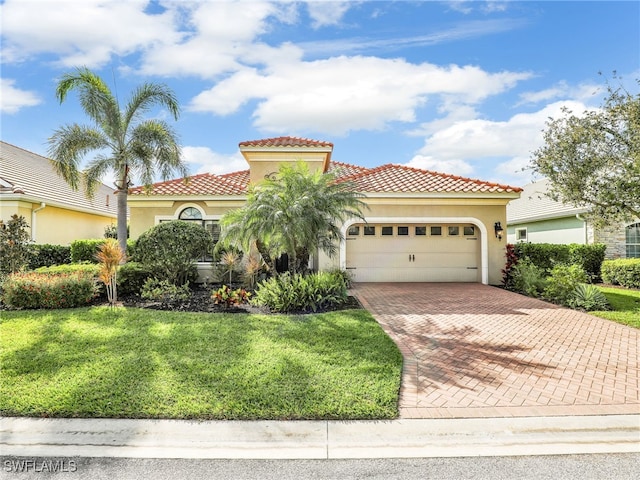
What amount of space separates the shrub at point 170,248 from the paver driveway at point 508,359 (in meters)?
5.99

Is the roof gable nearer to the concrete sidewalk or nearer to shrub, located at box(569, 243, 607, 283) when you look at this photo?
shrub, located at box(569, 243, 607, 283)

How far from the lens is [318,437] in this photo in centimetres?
388

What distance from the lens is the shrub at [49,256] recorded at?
14.7 m

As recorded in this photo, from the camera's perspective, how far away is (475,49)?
11.0 metres

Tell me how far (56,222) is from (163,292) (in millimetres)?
11648

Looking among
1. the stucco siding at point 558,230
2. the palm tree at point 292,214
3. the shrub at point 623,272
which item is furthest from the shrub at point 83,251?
the stucco siding at point 558,230

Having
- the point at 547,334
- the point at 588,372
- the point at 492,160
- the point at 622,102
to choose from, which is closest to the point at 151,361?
the point at 588,372

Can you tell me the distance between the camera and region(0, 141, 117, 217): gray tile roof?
15.5 m

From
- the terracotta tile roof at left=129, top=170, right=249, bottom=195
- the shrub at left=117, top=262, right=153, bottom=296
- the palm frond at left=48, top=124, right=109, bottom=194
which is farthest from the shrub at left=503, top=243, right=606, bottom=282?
the palm frond at left=48, top=124, right=109, bottom=194

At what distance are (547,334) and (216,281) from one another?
11.4m

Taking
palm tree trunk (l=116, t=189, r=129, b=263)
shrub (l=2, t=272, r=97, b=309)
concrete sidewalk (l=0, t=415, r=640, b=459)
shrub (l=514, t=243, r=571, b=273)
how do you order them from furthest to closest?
1. shrub (l=514, t=243, r=571, b=273)
2. palm tree trunk (l=116, t=189, r=129, b=263)
3. shrub (l=2, t=272, r=97, b=309)
4. concrete sidewalk (l=0, t=415, r=640, b=459)

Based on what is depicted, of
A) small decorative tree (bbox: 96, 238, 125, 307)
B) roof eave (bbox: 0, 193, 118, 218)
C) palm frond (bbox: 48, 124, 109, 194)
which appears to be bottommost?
small decorative tree (bbox: 96, 238, 125, 307)

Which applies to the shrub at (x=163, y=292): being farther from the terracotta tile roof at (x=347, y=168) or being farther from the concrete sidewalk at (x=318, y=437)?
the terracotta tile roof at (x=347, y=168)

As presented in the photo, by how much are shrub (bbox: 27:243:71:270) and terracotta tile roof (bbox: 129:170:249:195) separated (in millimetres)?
4510
